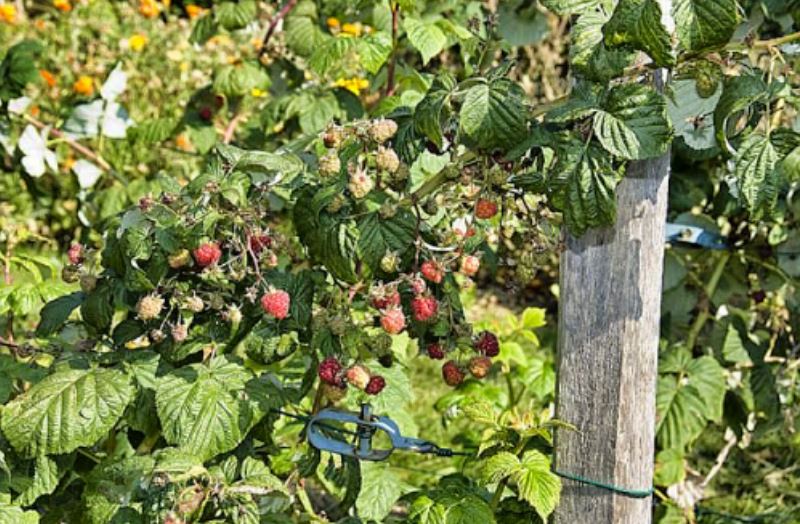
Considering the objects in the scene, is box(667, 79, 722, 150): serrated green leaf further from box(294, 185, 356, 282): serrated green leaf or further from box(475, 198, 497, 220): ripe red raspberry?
box(294, 185, 356, 282): serrated green leaf

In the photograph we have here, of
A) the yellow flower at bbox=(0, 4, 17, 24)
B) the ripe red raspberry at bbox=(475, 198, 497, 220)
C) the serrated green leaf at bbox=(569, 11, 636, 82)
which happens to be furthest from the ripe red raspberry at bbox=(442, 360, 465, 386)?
the yellow flower at bbox=(0, 4, 17, 24)

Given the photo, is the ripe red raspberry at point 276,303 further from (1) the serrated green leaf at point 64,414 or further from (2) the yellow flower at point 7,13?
(2) the yellow flower at point 7,13

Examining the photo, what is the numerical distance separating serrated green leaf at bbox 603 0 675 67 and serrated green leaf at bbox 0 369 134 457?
2.98ft

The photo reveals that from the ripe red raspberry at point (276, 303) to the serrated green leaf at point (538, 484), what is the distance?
45cm

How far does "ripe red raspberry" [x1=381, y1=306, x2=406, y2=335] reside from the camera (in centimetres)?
155

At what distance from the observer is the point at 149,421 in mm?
1796

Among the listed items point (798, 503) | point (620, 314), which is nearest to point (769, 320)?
point (798, 503)

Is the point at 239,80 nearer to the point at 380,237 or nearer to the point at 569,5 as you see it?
the point at 380,237

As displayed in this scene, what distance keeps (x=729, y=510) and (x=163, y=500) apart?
197cm

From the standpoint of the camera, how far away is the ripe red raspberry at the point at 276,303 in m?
1.60

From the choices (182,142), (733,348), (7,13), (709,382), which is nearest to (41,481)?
(709,382)

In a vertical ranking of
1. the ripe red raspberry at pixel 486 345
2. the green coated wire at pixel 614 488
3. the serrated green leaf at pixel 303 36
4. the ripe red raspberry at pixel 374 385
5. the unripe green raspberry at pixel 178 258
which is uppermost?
the serrated green leaf at pixel 303 36

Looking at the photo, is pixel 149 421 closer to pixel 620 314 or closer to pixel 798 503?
pixel 620 314

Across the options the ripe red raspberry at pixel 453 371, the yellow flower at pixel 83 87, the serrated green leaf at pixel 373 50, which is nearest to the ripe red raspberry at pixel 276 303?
the ripe red raspberry at pixel 453 371
